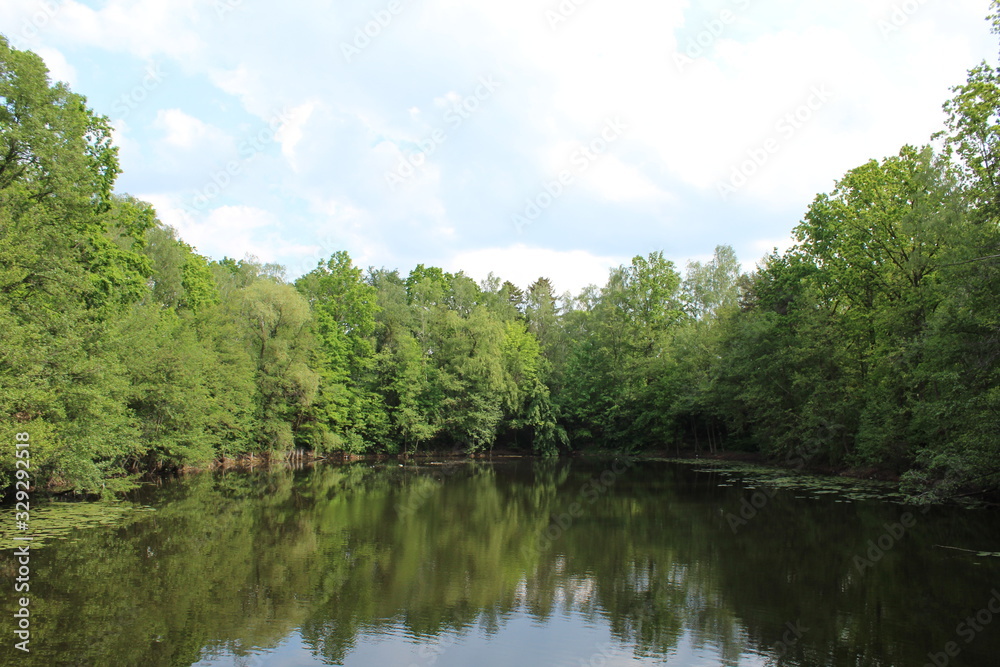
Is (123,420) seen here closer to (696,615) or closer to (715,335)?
(696,615)

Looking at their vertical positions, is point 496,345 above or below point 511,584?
above

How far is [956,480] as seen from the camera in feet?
59.5

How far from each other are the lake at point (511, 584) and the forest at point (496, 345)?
3.84m

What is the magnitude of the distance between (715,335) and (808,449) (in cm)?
1488

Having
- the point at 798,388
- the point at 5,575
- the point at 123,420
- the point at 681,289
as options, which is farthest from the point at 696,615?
the point at 681,289

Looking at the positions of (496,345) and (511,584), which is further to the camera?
(496,345)

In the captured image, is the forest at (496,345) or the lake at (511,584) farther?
the forest at (496,345)

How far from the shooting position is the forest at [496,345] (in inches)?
684

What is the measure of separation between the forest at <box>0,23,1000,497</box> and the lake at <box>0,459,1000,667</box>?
3.84 metres

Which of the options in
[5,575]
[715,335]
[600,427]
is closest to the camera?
[5,575]

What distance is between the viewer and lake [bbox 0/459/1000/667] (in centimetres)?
872

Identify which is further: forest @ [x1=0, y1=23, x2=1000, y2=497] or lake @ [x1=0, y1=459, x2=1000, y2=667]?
forest @ [x1=0, y1=23, x2=1000, y2=497]

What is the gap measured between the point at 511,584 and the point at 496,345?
36.6 m

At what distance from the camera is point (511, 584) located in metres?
12.1
